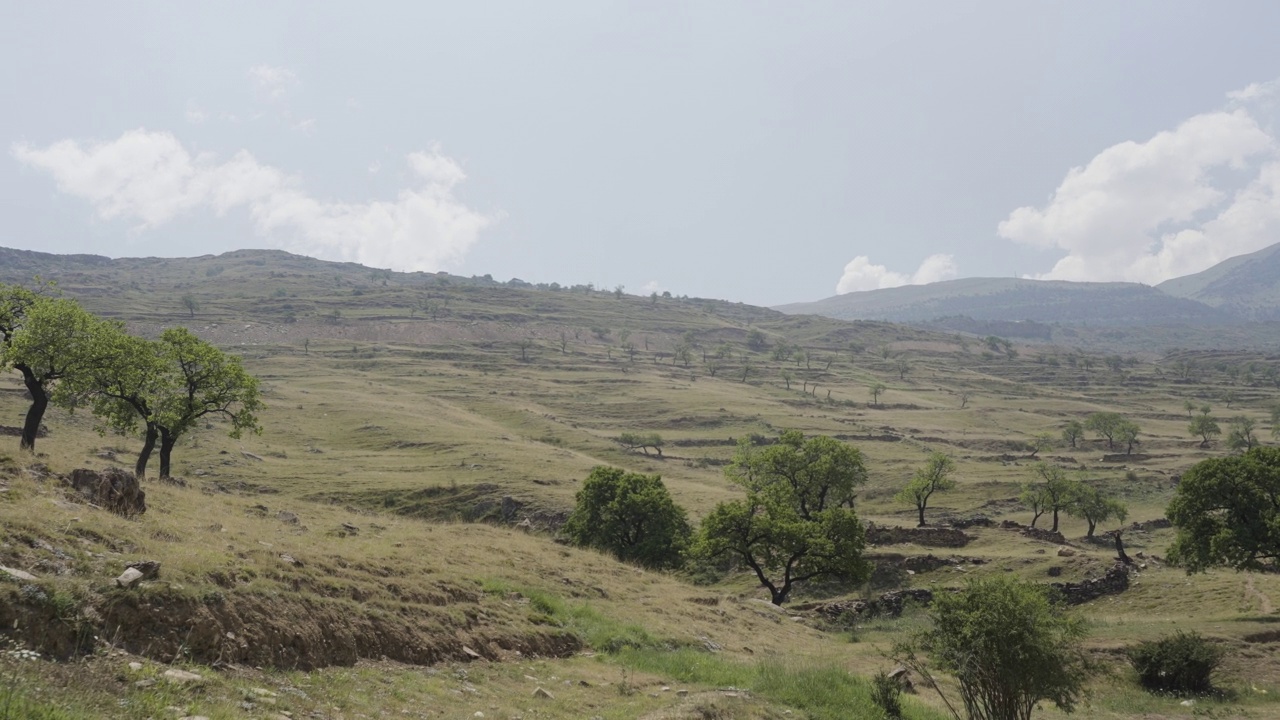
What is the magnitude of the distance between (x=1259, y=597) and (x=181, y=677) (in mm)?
46406

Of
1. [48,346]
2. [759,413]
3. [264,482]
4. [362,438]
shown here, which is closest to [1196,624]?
[48,346]

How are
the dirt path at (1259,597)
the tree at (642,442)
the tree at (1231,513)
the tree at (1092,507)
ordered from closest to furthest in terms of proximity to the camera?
the dirt path at (1259,597)
the tree at (1231,513)
the tree at (1092,507)
the tree at (642,442)

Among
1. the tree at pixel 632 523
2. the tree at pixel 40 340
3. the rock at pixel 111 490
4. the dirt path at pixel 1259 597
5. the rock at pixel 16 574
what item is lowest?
the tree at pixel 632 523

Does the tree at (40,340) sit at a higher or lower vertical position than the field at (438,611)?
higher

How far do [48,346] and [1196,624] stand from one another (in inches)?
2037

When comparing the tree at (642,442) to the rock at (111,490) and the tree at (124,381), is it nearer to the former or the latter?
the tree at (124,381)

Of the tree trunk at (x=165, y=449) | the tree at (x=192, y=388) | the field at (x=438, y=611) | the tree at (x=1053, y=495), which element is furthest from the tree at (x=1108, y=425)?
the tree trunk at (x=165, y=449)

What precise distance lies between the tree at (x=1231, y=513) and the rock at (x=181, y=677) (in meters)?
43.5

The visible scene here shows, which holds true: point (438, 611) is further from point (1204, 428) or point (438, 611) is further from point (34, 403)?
point (1204, 428)

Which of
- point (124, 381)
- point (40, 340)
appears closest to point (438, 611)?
point (124, 381)

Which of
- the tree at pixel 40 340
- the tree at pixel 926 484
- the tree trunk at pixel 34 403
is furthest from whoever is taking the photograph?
the tree at pixel 926 484

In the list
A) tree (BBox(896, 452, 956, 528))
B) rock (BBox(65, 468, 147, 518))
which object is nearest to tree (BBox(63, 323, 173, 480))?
rock (BBox(65, 468, 147, 518))

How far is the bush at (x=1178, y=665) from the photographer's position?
24250 mm

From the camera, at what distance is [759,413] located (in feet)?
462
